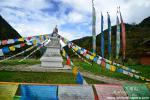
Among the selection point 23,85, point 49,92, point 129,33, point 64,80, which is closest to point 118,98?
point 49,92

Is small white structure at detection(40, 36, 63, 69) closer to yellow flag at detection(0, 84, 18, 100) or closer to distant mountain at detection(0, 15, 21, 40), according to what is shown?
yellow flag at detection(0, 84, 18, 100)

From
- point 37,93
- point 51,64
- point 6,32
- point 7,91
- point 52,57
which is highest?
point 6,32

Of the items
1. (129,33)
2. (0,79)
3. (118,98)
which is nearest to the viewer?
(118,98)

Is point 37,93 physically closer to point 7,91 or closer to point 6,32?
point 7,91

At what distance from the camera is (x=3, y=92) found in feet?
27.4

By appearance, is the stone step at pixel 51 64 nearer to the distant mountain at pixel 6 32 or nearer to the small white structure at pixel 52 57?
the small white structure at pixel 52 57

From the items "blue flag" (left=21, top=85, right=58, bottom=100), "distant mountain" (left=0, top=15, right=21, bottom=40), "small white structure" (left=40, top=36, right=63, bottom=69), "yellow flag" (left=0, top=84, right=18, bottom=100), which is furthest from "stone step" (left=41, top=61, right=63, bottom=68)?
"distant mountain" (left=0, top=15, right=21, bottom=40)

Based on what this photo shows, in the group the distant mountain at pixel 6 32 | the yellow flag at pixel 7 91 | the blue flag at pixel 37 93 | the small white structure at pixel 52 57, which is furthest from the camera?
the distant mountain at pixel 6 32

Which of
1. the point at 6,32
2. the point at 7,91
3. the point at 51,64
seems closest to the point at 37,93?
the point at 7,91

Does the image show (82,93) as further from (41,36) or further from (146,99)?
(41,36)

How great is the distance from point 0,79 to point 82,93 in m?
6.75

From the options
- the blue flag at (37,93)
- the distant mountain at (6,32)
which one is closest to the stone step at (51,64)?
the blue flag at (37,93)

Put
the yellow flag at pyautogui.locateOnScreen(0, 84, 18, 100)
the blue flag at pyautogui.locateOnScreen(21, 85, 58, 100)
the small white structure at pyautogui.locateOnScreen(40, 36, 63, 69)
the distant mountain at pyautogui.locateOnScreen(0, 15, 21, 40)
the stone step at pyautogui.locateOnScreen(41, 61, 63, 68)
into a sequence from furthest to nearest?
the distant mountain at pyautogui.locateOnScreen(0, 15, 21, 40) < the stone step at pyautogui.locateOnScreen(41, 61, 63, 68) < the small white structure at pyautogui.locateOnScreen(40, 36, 63, 69) < the blue flag at pyautogui.locateOnScreen(21, 85, 58, 100) < the yellow flag at pyautogui.locateOnScreen(0, 84, 18, 100)

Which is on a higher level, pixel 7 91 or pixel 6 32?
pixel 6 32
